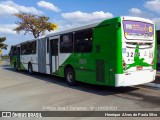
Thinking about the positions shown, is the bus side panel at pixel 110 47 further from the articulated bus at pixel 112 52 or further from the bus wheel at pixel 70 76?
the bus wheel at pixel 70 76

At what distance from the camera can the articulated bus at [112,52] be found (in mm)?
9203

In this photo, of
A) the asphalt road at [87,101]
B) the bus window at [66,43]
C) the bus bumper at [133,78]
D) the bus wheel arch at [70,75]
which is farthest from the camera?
the bus window at [66,43]

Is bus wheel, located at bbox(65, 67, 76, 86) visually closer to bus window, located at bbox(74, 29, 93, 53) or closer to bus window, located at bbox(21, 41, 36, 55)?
bus window, located at bbox(74, 29, 93, 53)

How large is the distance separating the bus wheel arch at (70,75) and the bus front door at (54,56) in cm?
117

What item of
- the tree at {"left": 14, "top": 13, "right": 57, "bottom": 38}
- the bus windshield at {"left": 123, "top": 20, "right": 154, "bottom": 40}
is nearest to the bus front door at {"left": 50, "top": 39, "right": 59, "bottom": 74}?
the bus windshield at {"left": 123, "top": 20, "right": 154, "bottom": 40}

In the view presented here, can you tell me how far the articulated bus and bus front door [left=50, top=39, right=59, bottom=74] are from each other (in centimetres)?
99

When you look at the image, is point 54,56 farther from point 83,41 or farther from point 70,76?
point 83,41

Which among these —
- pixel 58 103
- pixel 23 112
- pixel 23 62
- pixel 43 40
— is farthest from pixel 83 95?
pixel 23 62

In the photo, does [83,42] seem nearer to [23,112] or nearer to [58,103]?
[58,103]

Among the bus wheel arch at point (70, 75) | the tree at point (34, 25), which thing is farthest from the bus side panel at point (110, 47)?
the tree at point (34, 25)

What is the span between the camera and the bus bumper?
29.9ft

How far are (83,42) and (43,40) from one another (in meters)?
5.62

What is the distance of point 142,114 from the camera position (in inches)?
264

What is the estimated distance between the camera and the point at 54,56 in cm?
1441
